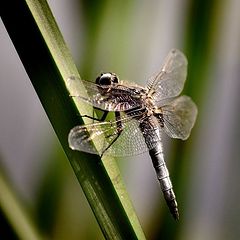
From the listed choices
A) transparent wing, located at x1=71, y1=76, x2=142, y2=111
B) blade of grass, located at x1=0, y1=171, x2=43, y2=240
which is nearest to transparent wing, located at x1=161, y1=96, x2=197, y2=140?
transparent wing, located at x1=71, y1=76, x2=142, y2=111

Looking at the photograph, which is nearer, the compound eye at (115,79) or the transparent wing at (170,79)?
the compound eye at (115,79)

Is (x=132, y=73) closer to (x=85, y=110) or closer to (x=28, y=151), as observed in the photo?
(x=85, y=110)

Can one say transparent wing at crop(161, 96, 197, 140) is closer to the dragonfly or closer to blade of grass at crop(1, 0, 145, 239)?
the dragonfly

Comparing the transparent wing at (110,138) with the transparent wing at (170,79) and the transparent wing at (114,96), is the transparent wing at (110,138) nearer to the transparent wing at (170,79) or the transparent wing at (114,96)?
the transparent wing at (114,96)

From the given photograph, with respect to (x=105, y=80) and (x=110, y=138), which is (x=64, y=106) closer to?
(x=110, y=138)

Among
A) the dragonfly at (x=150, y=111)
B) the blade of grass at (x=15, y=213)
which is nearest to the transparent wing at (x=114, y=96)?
the dragonfly at (x=150, y=111)

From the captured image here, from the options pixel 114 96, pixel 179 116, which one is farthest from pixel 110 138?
pixel 179 116
